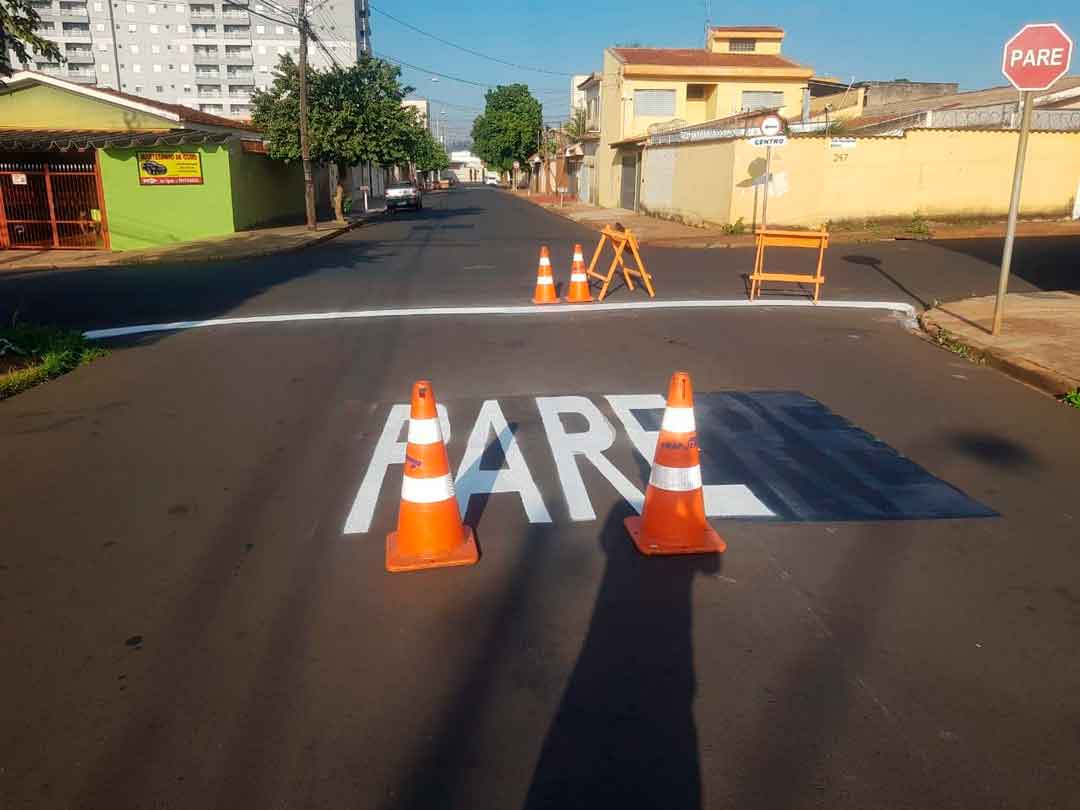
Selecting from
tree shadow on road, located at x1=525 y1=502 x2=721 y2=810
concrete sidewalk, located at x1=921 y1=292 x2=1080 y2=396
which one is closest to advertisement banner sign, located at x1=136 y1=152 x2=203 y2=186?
concrete sidewalk, located at x1=921 y1=292 x2=1080 y2=396

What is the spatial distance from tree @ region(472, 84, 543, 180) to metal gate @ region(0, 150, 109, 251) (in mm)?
58138

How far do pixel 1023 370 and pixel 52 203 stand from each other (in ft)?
81.5

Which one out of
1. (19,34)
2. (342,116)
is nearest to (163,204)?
(342,116)

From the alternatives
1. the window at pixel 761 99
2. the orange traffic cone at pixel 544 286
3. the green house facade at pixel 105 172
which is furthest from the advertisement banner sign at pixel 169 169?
the window at pixel 761 99

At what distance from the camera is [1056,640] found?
3.24 meters

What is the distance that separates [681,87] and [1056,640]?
41.2 m

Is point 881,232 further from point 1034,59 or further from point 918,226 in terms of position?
point 1034,59

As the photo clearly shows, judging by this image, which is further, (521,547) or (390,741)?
(521,547)

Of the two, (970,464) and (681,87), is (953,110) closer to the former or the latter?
(681,87)

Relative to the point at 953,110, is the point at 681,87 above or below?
above

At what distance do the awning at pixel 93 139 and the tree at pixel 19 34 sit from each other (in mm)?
15696

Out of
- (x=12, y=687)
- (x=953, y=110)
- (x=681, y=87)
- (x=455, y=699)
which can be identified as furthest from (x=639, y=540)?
(x=681, y=87)

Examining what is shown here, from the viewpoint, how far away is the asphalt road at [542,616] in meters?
2.55

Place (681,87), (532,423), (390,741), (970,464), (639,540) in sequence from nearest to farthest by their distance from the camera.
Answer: (390,741) → (639,540) → (970,464) → (532,423) → (681,87)
